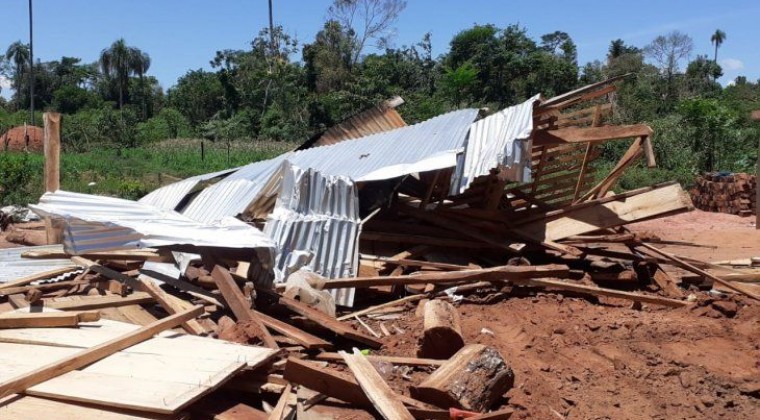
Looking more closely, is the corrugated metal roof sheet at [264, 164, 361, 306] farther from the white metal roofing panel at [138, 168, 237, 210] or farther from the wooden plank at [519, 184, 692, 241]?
the white metal roofing panel at [138, 168, 237, 210]

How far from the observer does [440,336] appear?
5484 millimetres

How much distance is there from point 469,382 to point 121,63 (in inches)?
2475

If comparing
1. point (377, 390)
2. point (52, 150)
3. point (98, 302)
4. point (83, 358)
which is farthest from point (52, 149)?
point (377, 390)

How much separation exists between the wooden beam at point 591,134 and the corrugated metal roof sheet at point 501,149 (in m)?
0.43

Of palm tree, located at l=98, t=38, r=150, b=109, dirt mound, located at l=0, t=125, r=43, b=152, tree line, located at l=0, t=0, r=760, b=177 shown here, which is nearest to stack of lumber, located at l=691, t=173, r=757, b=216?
tree line, located at l=0, t=0, r=760, b=177

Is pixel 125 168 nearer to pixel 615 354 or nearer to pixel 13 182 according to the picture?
pixel 13 182

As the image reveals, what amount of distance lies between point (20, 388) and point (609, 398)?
382cm

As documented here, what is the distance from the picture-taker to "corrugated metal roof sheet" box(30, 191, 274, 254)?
6367 millimetres

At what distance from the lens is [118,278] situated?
7.04 m

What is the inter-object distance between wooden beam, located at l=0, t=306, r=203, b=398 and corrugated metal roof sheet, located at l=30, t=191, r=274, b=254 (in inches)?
40.7

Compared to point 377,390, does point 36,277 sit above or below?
→ above

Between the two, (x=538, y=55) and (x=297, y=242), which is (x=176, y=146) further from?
(x=297, y=242)

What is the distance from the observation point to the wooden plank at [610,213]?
835cm

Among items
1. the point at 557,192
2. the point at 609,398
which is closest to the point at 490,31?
the point at 557,192
